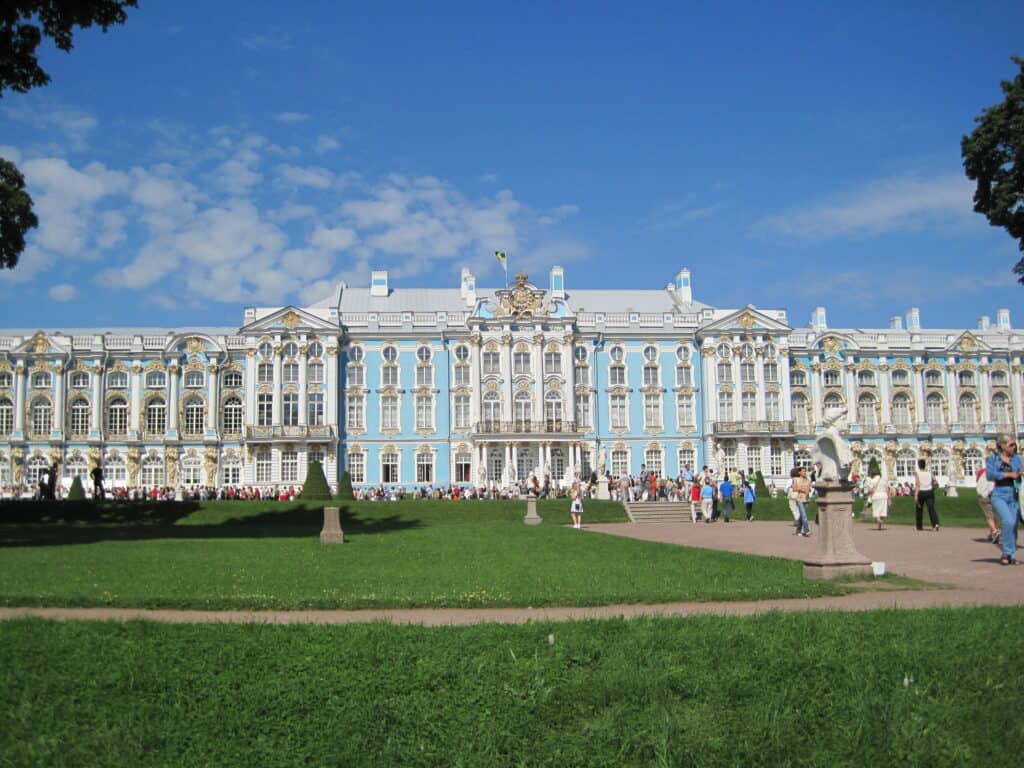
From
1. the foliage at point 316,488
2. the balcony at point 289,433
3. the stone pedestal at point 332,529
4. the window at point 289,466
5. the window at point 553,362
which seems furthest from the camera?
the window at point 553,362

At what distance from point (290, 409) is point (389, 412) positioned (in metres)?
6.37

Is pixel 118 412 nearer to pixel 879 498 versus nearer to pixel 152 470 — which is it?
pixel 152 470

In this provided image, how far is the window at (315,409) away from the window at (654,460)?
21.6 meters

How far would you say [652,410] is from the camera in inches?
2399

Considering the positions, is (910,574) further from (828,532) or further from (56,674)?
(56,674)

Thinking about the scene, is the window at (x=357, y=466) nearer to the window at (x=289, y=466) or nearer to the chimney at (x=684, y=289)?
the window at (x=289, y=466)

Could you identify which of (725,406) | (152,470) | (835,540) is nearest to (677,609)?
(835,540)

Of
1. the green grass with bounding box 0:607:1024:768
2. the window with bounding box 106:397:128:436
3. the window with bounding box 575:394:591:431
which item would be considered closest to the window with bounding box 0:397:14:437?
the window with bounding box 106:397:128:436

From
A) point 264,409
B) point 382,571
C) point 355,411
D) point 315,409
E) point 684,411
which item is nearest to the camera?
point 382,571

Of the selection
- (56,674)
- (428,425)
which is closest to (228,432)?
(428,425)

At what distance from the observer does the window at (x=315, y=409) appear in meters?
57.8

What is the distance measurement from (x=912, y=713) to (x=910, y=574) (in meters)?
7.46

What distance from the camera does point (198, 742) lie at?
270 inches

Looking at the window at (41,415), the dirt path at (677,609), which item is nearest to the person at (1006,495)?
the dirt path at (677,609)
